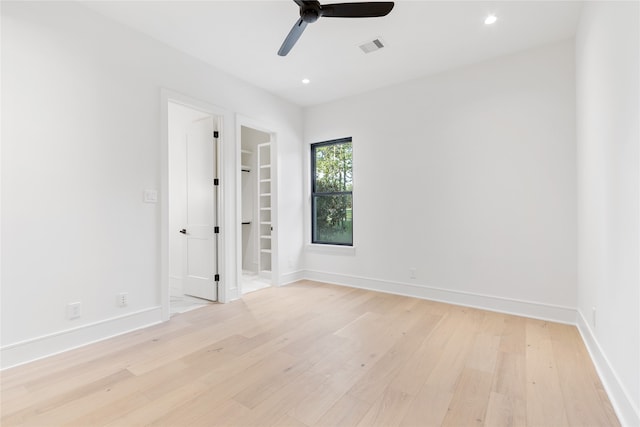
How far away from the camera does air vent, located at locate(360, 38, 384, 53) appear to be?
301 centimetres

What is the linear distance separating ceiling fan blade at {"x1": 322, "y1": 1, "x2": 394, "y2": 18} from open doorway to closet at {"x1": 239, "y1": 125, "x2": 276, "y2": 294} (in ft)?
9.56

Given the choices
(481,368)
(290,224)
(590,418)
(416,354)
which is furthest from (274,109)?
(590,418)

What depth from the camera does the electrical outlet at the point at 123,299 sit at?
2.74m

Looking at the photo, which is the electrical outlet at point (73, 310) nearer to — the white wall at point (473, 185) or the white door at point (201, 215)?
the white door at point (201, 215)

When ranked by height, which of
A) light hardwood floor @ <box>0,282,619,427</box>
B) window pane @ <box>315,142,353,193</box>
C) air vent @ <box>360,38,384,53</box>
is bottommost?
light hardwood floor @ <box>0,282,619,427</box>

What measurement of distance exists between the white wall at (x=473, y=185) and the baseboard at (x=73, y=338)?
2.66m

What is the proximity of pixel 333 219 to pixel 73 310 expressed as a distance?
3.35m

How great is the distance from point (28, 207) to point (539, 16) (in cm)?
451

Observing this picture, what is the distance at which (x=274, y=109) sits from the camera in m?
4.45

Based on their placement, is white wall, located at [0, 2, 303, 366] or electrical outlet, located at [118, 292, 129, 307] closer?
white wall, located at [0, 2, 303, 366]

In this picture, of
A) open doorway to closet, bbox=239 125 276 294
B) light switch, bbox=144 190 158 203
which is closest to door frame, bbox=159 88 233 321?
light switch, bbox=144 190 158 203

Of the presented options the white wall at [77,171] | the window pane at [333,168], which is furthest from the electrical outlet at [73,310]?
the window pane at [333,168]

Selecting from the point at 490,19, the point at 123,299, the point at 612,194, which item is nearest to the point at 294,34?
the point at 490,19

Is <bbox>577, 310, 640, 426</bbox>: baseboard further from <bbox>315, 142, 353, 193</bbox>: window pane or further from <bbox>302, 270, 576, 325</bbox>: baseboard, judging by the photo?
<bbox>315, 142, 353, 193</bbox>: window pane
